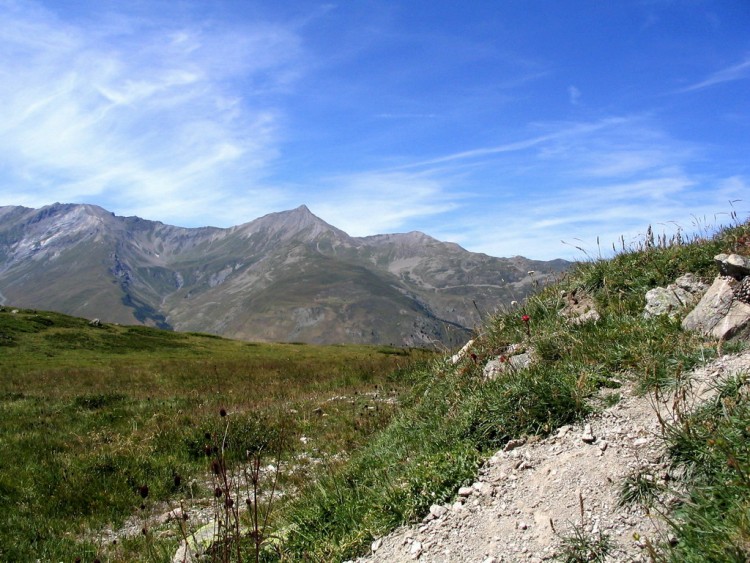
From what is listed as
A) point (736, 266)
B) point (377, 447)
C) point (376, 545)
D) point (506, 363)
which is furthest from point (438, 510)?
point (736, 266)

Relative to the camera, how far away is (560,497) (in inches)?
191

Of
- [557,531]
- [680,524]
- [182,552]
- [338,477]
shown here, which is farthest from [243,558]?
[680,524]

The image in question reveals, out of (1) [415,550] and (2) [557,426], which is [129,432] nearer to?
(1) [415,550]

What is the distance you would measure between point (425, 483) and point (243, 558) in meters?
2.26

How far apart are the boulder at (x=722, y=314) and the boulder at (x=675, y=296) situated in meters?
0.64

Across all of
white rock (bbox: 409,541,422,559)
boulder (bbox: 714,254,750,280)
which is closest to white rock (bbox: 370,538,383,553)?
white rock (bbox: 409,541,422,559)

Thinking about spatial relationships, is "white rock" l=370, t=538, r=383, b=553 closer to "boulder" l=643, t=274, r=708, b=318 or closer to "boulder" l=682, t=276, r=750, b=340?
"boulder" l=682, t=276, r=750, b=340

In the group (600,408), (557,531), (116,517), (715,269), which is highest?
(715,269)

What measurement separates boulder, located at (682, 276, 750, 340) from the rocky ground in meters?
0.63

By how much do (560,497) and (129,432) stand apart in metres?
13.2

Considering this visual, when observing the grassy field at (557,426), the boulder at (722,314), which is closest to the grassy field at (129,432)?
the grassy field at (557,426)

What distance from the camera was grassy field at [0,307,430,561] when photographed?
28.6 feet

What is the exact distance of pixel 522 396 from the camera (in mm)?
6664

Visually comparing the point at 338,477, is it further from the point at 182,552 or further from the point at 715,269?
the point at 715,269
